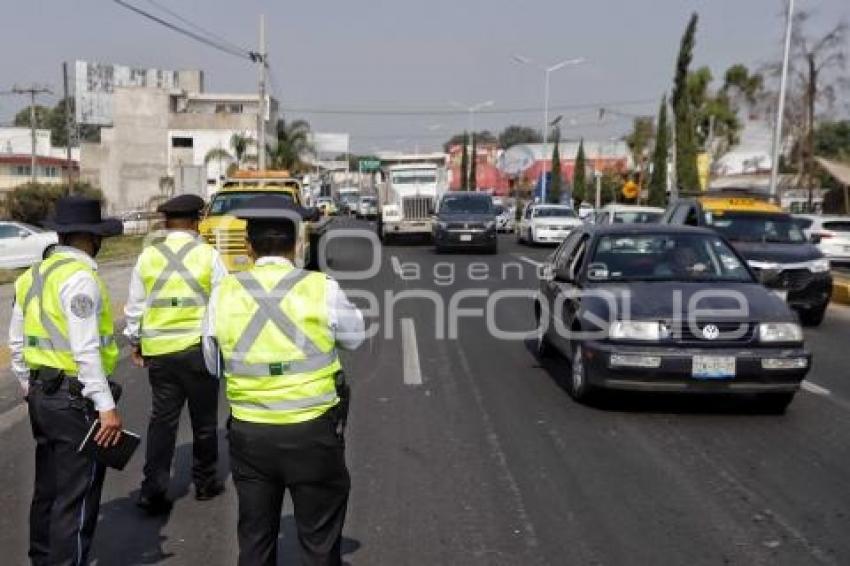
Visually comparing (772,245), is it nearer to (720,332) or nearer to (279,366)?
(720,332)

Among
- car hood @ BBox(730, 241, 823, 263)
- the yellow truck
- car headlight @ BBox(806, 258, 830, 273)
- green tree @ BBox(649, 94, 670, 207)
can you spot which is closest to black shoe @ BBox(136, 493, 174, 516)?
the yellow truck

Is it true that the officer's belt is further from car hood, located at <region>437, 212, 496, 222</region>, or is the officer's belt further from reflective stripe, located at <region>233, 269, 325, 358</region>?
car hood, located at <region>437, 212, 496, 222</region>

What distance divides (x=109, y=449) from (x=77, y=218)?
1.05 m

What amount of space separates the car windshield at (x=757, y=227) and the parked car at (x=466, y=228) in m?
12.9

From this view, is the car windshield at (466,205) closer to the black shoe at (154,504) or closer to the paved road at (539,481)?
the paved road at (539,481)

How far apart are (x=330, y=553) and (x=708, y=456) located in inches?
147

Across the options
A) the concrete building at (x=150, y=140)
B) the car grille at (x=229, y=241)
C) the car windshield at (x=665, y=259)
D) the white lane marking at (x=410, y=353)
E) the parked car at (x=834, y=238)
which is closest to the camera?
the car windshield at (x=665, y=259)

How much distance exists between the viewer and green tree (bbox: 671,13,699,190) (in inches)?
1476

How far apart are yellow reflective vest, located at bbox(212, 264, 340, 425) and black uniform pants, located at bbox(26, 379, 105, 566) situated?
98 centimetres

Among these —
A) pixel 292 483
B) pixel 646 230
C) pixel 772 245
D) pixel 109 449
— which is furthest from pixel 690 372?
pixel 772 245

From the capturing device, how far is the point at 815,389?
900 cm

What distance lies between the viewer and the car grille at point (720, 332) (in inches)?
292

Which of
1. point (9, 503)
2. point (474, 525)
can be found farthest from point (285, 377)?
point (9, 503)

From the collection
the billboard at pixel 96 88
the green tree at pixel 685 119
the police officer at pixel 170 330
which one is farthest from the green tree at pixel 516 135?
the police officer at pixel 170 330
